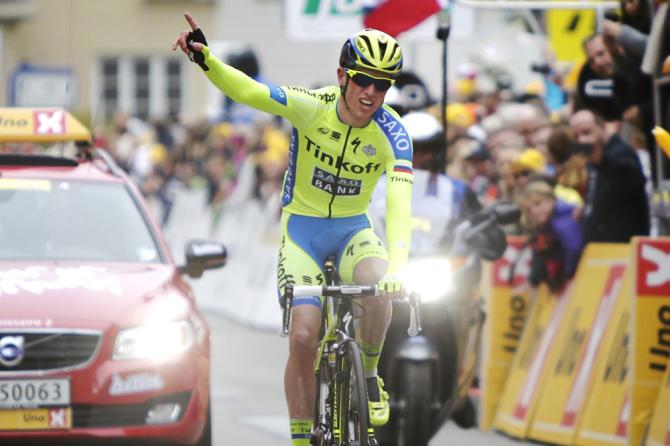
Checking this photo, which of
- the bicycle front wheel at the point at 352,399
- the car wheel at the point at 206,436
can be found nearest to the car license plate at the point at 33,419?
the car wheel at the point at 206,436

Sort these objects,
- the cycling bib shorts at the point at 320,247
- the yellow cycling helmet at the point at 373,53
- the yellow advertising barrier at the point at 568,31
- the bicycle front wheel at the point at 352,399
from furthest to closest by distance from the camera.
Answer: the yellow advertising barrier at the point at 568,31, the cycling bib shorts at the point at 320,247, the yellow cycling helmet at the point at 373,53, the bicycle front wheel at the point at 352,399

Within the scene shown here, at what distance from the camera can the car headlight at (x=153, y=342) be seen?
29.9ft

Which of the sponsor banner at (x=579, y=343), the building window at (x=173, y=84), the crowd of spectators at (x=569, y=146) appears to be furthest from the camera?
the building window at (x=173, y=84)

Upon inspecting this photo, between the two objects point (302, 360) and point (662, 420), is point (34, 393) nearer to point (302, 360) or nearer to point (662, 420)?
point (302, 360)

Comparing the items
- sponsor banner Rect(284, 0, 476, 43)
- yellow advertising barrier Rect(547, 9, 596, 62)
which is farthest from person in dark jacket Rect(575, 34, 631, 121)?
sponsor banner Rect(284, 0, 476, 43)

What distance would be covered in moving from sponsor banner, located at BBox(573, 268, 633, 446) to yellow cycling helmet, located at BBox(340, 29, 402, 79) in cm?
309

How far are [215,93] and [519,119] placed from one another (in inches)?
1215

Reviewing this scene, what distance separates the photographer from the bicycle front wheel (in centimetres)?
769

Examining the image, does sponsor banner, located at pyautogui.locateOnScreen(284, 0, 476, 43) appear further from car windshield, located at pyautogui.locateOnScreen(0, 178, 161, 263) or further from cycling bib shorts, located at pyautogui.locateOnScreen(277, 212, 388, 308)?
cycling bib shorts, located at pyautogui.locateOnScreen(277, 212, 388, 308)

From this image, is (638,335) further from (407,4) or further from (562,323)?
(407,4)

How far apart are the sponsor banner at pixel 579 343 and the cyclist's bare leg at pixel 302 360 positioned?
3.28m

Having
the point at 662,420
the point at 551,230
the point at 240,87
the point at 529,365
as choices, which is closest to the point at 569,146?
the point at 551,230

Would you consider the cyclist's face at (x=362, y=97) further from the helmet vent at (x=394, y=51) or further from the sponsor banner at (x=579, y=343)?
the sponsor banner at (x=579, y=343)

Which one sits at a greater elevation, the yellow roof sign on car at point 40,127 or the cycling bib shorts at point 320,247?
the yellow roof sign on car at point 40,127
